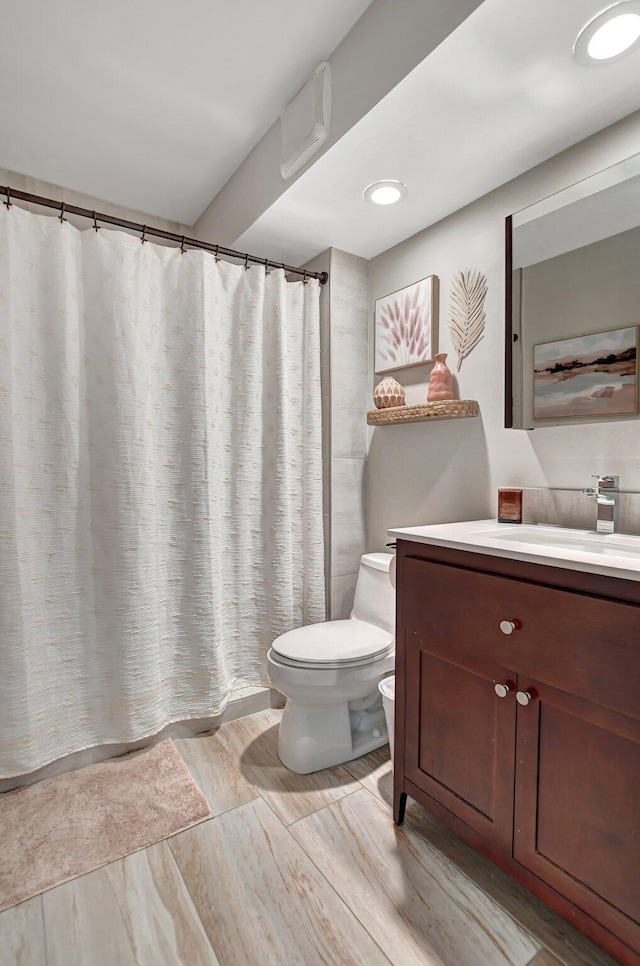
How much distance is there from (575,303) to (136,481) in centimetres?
158

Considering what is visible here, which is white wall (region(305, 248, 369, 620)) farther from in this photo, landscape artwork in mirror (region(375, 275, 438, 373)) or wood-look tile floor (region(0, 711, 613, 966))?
wood-look tile floor (region(0, 711, 613, 966))

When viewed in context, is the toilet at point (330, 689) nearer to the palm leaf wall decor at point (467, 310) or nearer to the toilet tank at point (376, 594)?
the toilet tank at point (376, 594)

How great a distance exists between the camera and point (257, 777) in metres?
1.65

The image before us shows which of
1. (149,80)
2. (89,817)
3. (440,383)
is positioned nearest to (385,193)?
(440,383)

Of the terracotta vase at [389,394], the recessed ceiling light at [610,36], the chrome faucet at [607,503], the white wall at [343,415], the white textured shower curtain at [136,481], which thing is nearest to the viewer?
the recessed ceiling light at [610,36]

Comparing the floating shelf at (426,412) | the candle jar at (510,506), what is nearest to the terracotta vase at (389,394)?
the floating shelf at (426,412)

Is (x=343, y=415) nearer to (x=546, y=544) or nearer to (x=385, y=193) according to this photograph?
(x=385, y=193)

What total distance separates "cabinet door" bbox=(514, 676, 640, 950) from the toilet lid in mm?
654

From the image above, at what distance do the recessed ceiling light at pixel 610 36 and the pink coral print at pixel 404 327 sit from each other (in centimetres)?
84

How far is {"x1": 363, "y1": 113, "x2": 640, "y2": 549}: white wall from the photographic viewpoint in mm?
1402

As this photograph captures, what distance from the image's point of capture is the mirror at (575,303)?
4.37ft

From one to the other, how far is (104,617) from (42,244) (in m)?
1.31

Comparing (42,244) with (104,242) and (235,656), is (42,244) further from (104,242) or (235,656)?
(235,656)

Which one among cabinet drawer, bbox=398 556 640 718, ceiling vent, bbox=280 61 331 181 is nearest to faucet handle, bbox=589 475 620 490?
cabinet drawer, bbox=398 556 640 718
